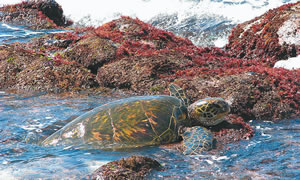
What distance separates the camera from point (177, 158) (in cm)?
485

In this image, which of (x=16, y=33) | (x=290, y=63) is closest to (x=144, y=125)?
(x=290, y=63)

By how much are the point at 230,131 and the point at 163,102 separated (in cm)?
154

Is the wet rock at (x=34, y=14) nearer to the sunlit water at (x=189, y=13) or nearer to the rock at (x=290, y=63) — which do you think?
the sunlit water at (x=189, y=13)

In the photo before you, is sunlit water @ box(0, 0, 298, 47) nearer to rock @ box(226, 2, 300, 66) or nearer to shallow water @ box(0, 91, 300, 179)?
rock @ box(226, 2, 300, 66)

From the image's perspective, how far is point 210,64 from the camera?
10.2m

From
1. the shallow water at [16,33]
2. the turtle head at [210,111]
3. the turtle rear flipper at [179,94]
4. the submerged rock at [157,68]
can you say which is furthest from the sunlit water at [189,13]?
the turtle head at [210,111]

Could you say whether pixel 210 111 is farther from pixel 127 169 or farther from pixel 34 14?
pixel 34 14

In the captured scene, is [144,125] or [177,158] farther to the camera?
[144,125]

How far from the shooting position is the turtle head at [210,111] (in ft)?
19.6

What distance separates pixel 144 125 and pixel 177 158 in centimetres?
107

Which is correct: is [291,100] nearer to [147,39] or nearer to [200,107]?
[200,107]

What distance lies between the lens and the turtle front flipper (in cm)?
506

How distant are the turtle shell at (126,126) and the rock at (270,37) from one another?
7.39 meters

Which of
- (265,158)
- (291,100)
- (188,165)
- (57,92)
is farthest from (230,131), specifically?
(57,92)
